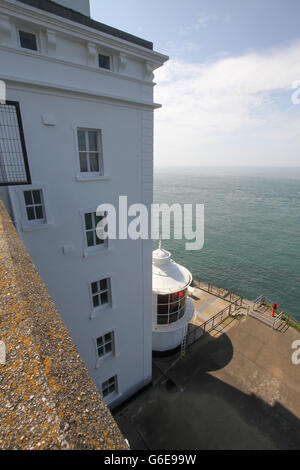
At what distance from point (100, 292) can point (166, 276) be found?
614cm

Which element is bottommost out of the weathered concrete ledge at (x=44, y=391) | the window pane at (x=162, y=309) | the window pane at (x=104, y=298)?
the window pane at (x=162, y=309)

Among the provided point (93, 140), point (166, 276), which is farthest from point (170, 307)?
point (93, 140)

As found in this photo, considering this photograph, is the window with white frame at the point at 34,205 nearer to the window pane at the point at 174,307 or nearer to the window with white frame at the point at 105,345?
the window with white frame at the point at 105,345

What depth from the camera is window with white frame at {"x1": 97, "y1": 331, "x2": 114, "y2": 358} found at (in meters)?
10.6

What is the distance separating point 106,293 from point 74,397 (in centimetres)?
884

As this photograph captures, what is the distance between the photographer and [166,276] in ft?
49.5

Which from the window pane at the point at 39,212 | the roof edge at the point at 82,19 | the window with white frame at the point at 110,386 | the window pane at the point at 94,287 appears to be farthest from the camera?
the window with white frame at the point at 110,386

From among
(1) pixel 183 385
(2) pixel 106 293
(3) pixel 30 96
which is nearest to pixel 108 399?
(1) pixel 183 385

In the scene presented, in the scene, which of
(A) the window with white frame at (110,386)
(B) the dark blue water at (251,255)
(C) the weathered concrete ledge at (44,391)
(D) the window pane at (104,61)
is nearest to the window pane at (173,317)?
(A) the window with white frame at (110,386)

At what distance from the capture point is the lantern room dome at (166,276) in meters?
14.4

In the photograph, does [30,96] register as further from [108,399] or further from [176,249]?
[176,249]

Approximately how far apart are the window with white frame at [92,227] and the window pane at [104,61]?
5187 millimetres

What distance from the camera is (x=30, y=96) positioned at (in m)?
6.49

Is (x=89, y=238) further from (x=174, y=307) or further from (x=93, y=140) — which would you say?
(x=174, y=307)
